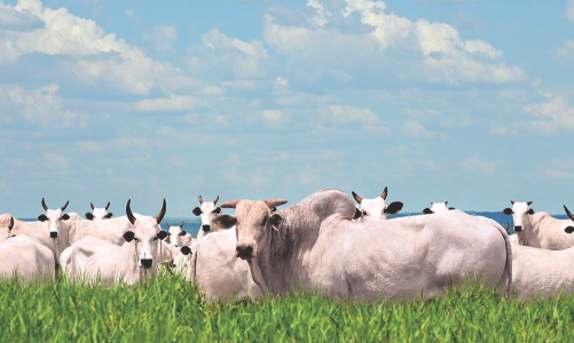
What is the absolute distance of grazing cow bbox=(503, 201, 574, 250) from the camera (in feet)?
80.5

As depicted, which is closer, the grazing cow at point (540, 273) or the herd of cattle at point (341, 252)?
the herd of cattle at point (341, 252)

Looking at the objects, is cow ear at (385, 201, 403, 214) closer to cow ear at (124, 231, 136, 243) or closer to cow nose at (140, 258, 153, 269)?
cow nose at (140, 258, 153, 269)

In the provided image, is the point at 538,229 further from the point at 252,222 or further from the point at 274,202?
the point at 252,222

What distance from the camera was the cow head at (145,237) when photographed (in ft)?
50.5

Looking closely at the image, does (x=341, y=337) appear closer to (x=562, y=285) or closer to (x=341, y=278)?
(x=341, y=278)

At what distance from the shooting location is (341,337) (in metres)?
8.45

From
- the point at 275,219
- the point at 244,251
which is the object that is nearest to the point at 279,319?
the point at 244,251

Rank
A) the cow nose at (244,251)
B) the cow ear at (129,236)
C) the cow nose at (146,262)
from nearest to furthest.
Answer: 1. the cow nose at (244,251)
2. the cow nose at (146,262)
3. the cow ear at (129,236)

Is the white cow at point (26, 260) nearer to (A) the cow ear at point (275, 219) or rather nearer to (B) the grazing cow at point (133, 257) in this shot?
(B) the grazing cow at point (133, 257)

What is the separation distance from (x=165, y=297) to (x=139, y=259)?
3.56 metres

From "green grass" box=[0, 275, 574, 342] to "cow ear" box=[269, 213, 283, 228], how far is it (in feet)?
2.62

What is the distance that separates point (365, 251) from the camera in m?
11.0

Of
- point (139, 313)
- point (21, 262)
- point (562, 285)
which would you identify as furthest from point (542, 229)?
point (139, 313)

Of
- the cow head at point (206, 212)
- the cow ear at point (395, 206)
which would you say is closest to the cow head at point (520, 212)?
the cow head at point (206, 212)
